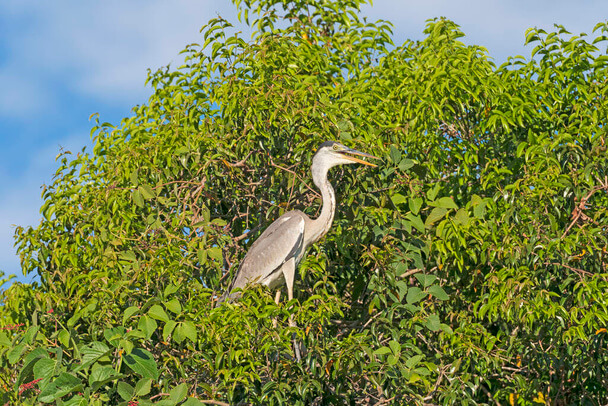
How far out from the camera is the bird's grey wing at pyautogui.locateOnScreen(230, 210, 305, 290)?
22.2 ft

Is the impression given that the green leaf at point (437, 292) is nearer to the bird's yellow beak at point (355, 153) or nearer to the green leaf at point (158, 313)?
the bird's yellow beak at point (355, 153)

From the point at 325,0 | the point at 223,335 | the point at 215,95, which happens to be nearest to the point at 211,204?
the point at 215,95

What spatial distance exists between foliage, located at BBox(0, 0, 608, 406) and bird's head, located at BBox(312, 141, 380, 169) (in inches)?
3.3

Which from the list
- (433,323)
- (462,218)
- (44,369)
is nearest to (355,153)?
(462,218)

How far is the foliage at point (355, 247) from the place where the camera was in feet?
17.7

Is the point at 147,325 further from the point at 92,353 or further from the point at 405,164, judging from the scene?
the point at 405,164

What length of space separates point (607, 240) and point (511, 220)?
0.75 meters

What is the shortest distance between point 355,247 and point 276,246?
761 mm

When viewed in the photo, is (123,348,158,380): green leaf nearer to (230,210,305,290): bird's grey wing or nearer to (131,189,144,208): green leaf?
(131,189,144,208): green leaf

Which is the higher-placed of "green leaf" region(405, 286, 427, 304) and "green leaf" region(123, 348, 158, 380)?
"green leaf" region(123, 348, 158, 380)

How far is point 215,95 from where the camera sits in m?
7.30

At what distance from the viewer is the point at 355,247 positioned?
644 centimetres

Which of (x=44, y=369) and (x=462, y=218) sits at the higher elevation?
(x=44, y=369)

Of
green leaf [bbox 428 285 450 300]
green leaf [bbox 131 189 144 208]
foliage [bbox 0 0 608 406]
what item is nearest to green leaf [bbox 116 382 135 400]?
foliage [bbox 0 0 608 406]
